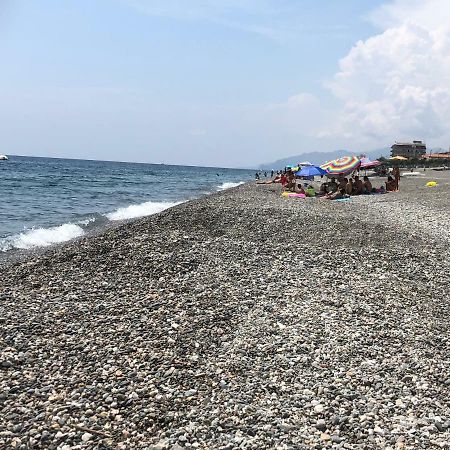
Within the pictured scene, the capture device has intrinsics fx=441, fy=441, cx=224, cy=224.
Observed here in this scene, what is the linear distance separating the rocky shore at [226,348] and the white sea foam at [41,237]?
532 cm

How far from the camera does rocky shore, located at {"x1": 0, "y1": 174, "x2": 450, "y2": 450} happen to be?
454 cm

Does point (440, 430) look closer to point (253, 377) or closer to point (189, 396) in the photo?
point (253, 377)

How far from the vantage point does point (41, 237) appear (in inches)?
677

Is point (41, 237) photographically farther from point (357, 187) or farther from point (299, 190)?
point (357, 187)

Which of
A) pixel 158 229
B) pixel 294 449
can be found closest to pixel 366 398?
pixel 294 449

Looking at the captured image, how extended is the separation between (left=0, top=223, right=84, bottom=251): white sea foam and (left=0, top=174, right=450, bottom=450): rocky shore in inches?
210

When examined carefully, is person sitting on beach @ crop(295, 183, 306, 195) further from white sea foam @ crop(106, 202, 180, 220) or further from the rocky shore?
the rocky shore

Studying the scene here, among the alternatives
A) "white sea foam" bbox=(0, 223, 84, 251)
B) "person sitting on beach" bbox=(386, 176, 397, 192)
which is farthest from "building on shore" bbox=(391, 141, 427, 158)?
"white sea foam" bbox=(0, 223, 84, 251)

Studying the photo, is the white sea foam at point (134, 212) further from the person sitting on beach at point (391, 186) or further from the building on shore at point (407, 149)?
the building on shore at point (407, 149)

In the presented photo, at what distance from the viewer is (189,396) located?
509cm

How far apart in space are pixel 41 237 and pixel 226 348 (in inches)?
520

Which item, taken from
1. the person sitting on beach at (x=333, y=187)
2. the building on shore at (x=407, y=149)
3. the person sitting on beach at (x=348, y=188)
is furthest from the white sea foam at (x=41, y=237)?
the building on shore at (x=407, y=149)

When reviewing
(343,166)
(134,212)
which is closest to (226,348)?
(343,166)

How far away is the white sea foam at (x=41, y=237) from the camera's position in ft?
51.6
